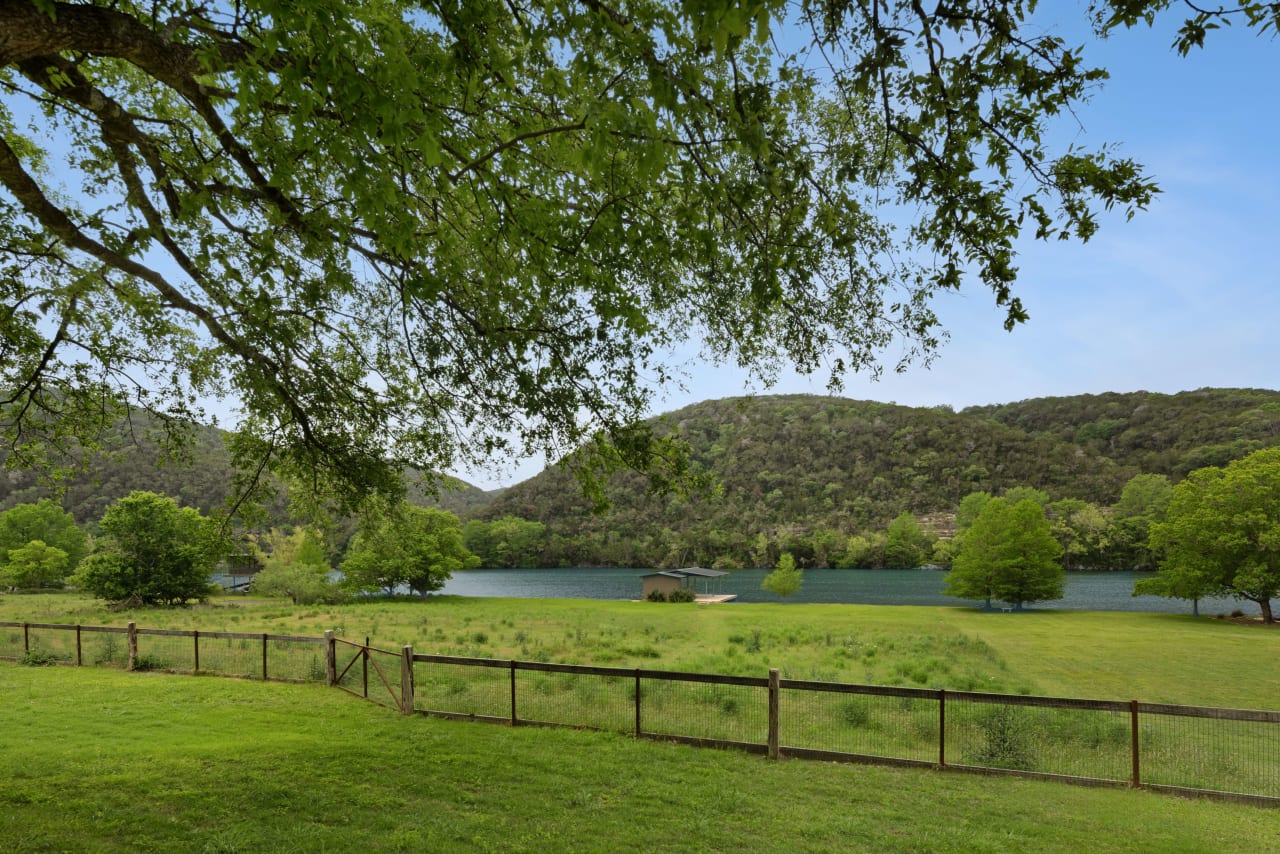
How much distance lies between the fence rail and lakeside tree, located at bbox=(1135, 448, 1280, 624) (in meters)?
28.5

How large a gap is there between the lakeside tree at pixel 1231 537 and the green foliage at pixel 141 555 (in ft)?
180

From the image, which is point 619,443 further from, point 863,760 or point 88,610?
point 88,610

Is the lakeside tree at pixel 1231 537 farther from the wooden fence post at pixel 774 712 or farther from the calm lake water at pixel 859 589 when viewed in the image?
the wooden fence post at pixel 774 712

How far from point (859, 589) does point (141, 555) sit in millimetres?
53923

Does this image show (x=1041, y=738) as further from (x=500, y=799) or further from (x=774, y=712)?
(x=500, y=799)

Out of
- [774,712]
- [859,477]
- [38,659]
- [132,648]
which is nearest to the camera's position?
[774,712]

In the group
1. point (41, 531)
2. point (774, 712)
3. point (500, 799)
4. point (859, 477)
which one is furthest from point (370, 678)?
point (859, 477)

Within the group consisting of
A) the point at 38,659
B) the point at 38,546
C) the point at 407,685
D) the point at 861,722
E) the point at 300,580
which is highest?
the point at 407,685

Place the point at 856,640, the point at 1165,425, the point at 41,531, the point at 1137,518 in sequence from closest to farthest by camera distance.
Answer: the point at 856,640
the point at 41,531
the point at 1137,518
the point at 1165,425

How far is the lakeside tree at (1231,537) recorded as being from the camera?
35.0 m

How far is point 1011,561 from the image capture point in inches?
1747

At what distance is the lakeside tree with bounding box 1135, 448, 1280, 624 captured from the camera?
→ 1378 inches

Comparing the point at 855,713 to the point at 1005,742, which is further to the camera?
the point at 855,713

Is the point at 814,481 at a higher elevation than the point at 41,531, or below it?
higher
